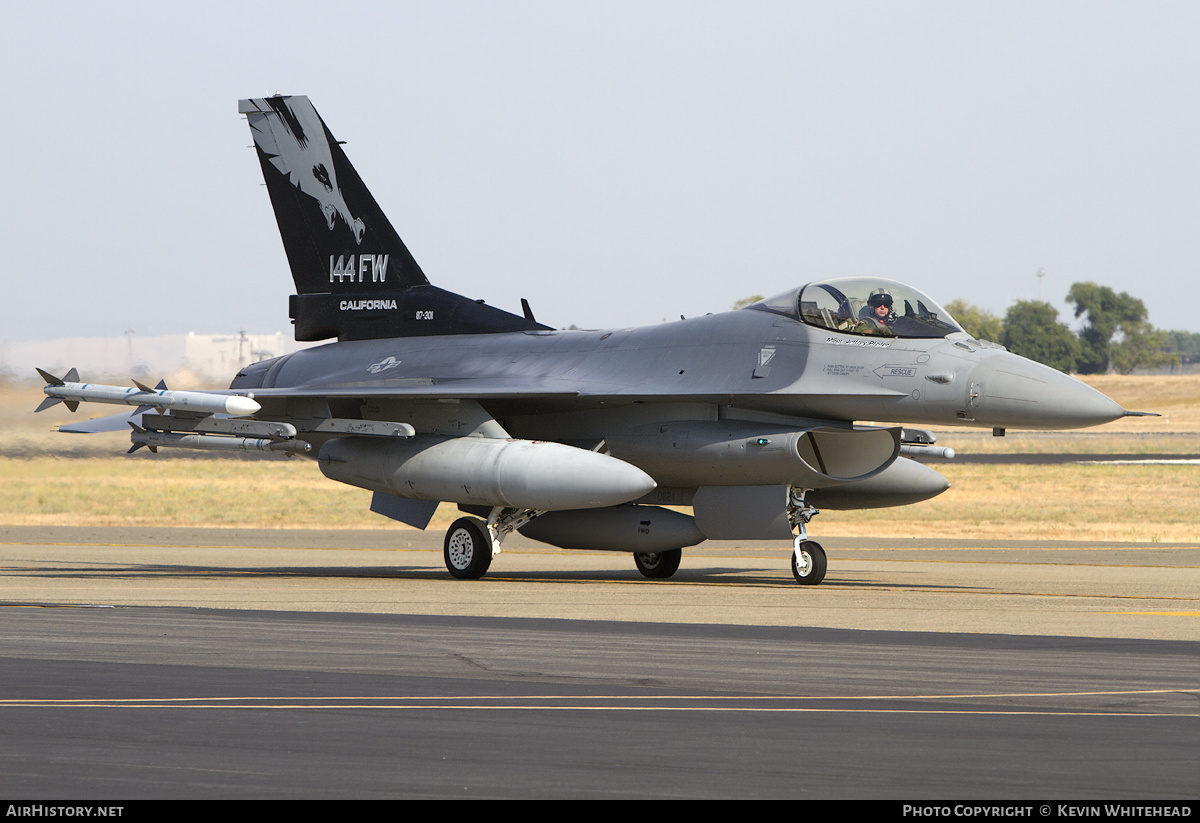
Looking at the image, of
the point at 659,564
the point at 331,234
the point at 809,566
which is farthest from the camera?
the point at 331,234

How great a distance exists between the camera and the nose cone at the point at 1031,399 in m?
15.6

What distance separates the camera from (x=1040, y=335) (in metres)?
147

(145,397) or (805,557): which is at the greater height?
(145,397)

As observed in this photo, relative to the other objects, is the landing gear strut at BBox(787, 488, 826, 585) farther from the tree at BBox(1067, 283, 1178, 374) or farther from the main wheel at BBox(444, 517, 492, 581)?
the tree at BBox(1067, 283, 1178, 374)

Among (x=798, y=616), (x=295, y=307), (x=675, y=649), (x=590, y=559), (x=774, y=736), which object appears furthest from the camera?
(x=590, y=559)

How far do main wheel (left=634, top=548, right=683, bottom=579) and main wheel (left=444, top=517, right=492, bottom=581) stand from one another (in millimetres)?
2032

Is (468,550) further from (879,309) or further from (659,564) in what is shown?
(879,309)

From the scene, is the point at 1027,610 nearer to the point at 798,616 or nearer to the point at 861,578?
the point at 798,616

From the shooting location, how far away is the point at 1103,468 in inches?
1965

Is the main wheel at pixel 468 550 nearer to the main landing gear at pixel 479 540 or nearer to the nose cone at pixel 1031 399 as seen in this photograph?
the main landing gear at pixel 479 540

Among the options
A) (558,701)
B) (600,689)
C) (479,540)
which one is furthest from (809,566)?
(558,701)

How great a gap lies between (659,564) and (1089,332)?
14127cm
